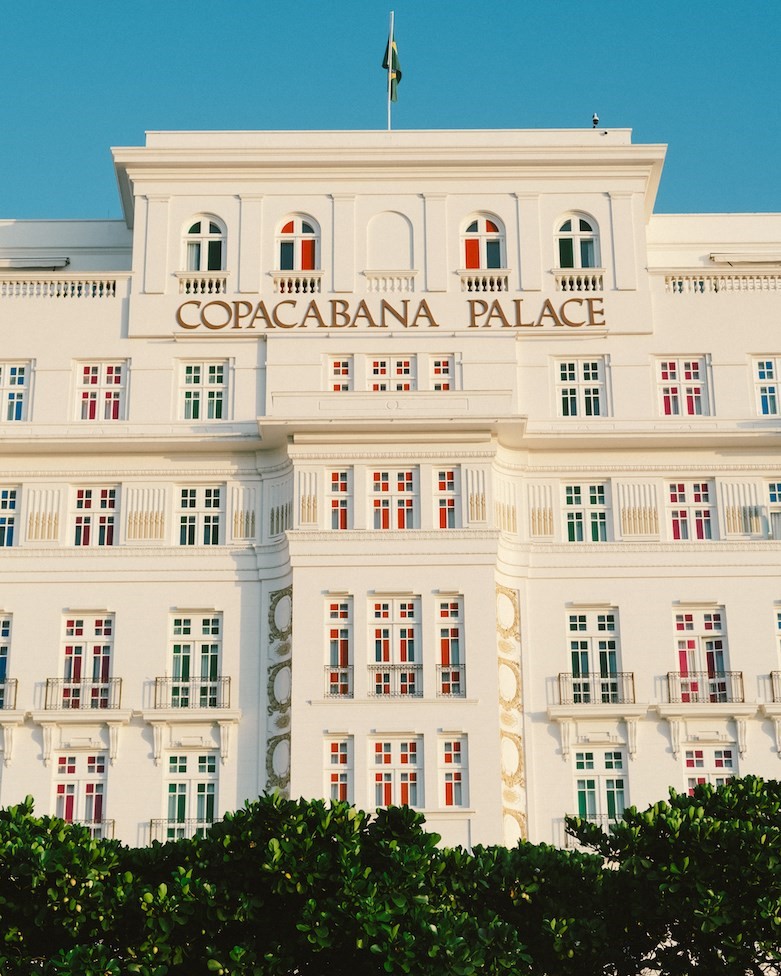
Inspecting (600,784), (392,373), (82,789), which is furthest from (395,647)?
(82,789)

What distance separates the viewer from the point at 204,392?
42.3 m

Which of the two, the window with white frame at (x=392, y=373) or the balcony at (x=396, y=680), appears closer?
the balcony at (x=396, y=680)

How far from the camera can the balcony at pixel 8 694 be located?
129ft

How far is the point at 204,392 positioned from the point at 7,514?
227 inches

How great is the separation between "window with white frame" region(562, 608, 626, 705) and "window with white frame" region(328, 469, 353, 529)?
593 cm

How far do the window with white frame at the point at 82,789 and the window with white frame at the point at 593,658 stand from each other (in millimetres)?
11093

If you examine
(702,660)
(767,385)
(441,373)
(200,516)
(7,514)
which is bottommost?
(702,660)

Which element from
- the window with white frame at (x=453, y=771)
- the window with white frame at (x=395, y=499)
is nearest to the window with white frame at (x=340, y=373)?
the window with white frame at (x=395, y=499)

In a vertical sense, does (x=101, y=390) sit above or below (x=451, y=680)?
above

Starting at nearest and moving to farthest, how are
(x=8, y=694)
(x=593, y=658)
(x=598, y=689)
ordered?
(x=8, y=694), (x=598, y=689), (x=593, y=658)

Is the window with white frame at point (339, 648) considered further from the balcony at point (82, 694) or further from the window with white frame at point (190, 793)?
the balcony at point (82, 694)

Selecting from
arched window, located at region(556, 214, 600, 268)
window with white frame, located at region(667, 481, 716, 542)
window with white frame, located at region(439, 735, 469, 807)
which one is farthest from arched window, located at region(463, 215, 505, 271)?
window with white frame, located at region(439, 735, 469, 807)

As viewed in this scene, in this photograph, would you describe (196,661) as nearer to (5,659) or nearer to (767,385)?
(5,659)

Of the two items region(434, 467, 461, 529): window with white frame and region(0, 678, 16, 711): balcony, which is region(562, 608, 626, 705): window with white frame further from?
region(0, 678, 16, 711): balcony
